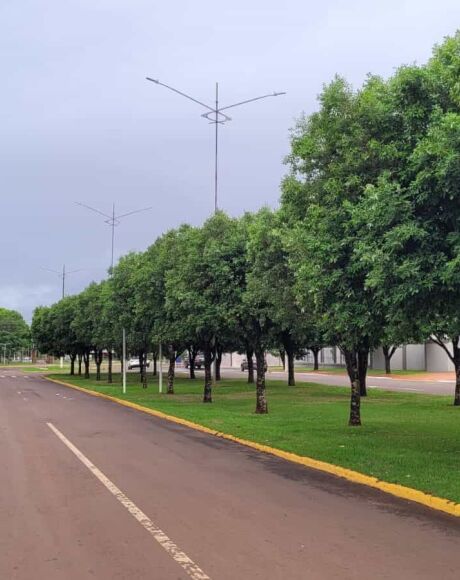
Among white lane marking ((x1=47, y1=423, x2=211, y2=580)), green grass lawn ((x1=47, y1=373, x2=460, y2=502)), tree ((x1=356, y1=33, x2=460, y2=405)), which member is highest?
tree ((x1=356, y1=33, x2=460, y2=405))

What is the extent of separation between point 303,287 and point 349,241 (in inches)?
73.2

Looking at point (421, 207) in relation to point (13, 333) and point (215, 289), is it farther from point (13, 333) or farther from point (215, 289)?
point (13, 333)

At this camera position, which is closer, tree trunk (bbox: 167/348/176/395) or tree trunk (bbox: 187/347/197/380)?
tree trunk (bbox: 167/348/176/395)

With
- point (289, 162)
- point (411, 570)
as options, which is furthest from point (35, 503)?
point (289, 162)

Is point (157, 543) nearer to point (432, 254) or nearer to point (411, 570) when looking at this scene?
point (411, 570)

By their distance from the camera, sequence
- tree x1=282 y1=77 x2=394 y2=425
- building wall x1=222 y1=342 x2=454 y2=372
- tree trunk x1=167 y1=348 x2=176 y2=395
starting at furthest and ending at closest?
building wall x1=222 y1=342 x2=454 y2=372 < tree trunk x1=167 y1=348 x2=176 y2=395 < tree x1=282 y1=77 x2=394 y2=425

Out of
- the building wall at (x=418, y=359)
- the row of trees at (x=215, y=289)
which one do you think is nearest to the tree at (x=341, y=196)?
the row of trees at (x=215, y=289)

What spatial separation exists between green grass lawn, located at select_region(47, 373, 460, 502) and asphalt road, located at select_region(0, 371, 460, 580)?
3.11 ft

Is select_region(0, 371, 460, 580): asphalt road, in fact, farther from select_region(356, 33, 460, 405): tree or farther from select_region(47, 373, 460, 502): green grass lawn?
select_region(356, 33, 460, 405): tree

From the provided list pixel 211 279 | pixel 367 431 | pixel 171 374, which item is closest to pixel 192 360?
pixel 171 374

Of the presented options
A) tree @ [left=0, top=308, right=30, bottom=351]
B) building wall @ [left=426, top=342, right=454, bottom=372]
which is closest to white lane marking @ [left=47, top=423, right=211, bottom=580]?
building wall @ [left=426, top=342, right=454, bottom=372]

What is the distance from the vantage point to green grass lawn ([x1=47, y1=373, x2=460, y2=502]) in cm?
1052

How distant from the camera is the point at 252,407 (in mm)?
24812

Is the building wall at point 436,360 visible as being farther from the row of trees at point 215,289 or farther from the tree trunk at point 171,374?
the tree trunk at point 171,374
